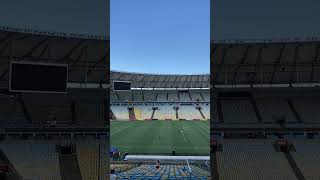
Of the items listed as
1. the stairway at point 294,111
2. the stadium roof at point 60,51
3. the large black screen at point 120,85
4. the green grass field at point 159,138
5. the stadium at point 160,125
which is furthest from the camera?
the large black screen at point 120,85

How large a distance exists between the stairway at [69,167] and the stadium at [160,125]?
0.87 metres

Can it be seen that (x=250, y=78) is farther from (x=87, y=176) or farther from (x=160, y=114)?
(x=160, y=114)

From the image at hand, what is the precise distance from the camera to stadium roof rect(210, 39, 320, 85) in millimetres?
10594

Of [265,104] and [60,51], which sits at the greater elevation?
[60,51]

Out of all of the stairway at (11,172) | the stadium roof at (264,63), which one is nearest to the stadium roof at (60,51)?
the stairway at (11,172)

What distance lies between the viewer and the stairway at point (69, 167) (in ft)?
28.3

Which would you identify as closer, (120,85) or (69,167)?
(69,167)

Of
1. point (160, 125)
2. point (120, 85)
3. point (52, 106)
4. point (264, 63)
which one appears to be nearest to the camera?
point (52, 106)

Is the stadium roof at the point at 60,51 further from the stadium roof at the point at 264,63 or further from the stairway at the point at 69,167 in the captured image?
the stadium roof at the point at 264,63

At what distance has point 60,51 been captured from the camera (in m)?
10.3

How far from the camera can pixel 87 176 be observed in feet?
28.2

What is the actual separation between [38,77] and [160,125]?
42.8ft

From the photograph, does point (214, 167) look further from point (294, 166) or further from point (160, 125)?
point (160, 125)

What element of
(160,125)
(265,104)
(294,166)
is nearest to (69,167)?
(294,166)
